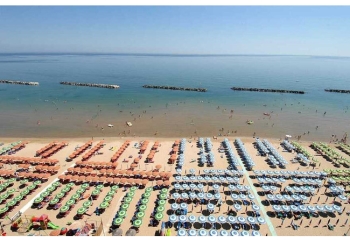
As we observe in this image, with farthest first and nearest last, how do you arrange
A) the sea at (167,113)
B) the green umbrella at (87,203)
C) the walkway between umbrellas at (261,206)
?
the sea at (167,113), the green umbrella at (87,203), the walkway between umbrellas at (261,206)

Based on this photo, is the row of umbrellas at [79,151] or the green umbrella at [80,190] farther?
the row of umbrellas at [79,151]

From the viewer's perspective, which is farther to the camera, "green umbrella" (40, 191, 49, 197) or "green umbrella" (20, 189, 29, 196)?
"green umbrella" (20, 189, 29, 196)

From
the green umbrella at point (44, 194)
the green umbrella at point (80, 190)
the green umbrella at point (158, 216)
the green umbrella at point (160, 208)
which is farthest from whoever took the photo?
the green umbrella at point (80, 190)

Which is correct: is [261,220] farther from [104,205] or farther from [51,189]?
[51,189]

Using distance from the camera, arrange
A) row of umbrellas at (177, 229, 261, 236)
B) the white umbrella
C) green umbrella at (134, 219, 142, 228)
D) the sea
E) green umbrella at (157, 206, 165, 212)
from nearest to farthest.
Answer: row of umbrellas at (177, 229, 261, 236)
the white umbrella
green umbrella at (134, 219, 142, 228)
green umbrella at (157, 206, 165, 212)
the sea

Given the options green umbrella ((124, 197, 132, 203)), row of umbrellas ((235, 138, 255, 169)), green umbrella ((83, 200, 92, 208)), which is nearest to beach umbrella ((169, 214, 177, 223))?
green umbrella ((124, 197, 132, 203))

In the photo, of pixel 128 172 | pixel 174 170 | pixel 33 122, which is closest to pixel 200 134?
pixel 174 170

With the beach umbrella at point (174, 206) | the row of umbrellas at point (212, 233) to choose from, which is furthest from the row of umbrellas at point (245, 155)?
the beach umbrella at point (174, 206)

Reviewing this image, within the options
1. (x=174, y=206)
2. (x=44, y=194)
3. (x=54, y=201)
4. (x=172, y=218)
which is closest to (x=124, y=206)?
(x=174, y=206)

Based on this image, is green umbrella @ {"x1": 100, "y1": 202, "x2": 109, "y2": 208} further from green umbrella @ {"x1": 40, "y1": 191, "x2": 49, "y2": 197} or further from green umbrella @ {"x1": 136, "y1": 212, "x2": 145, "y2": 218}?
green umbrella @ {"x1": 40, "y1": 191, "x2": 49, "y2": 197}

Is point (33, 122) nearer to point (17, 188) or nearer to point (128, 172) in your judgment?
point (17, 188)

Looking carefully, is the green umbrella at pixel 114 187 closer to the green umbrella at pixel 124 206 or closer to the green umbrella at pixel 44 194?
the green umbrella at pixel 124 206

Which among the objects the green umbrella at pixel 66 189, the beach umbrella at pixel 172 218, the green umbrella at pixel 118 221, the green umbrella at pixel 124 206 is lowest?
the green umbrella at pixel 66 189
